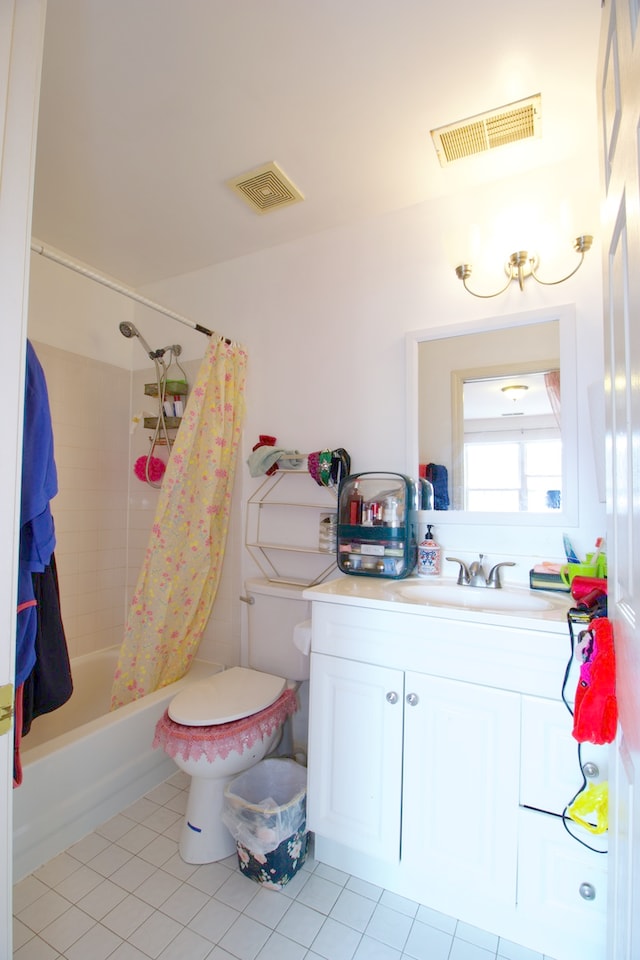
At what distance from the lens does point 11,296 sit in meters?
0.76

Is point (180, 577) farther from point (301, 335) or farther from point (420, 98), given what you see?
point (420, 98)

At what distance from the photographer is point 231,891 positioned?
54.0 inches

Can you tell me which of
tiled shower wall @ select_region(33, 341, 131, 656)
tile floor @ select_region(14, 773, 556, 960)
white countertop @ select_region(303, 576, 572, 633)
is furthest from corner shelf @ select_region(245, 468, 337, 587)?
tile floor @ select_region(14, 773, 556, 960)

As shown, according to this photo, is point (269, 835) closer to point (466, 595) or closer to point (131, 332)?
point (466, 595)

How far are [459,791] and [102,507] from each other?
2.16 m

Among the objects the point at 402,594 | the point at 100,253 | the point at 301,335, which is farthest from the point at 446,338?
the point at 100,253

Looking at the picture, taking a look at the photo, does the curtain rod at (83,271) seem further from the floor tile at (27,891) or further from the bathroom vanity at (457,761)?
the floor tile at (27,891)

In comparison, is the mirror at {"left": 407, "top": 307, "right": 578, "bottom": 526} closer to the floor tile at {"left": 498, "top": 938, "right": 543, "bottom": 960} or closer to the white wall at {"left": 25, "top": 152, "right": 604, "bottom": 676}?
the white wall at {"left": 25, "top": 152, "right": 604, "bottom": 676}

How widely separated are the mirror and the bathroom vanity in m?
0.35

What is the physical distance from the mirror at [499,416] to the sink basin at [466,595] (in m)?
0.25

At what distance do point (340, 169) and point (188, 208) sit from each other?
2.21 ft

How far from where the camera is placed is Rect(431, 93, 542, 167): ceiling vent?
1.40 meters

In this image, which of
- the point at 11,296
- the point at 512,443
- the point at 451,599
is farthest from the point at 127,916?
the point at 512,443

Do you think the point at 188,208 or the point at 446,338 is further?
the point at 188,208
